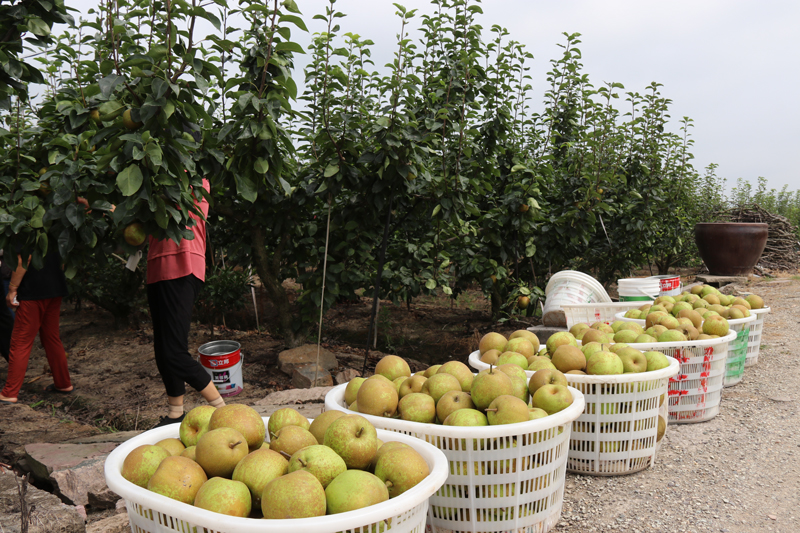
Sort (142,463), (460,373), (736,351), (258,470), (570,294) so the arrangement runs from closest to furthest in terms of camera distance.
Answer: (258,470)
(142,463)
(460,373)
(736,351)
(570,294)

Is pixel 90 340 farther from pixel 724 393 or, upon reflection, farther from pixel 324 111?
pixel 724 393

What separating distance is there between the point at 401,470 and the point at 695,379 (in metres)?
2.52

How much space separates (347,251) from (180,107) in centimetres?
224

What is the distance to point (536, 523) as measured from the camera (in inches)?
79.7

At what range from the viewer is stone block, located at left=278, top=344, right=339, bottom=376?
16.2 feet

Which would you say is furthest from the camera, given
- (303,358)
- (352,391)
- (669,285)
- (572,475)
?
(669,285)

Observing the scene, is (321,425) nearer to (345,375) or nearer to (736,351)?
(345,375)

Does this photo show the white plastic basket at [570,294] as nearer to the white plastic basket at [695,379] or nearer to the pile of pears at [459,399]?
the white plastic basket at [695,379]

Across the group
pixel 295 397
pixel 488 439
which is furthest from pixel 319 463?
pixel 295 397

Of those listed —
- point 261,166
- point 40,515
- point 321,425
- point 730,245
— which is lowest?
point 40,515

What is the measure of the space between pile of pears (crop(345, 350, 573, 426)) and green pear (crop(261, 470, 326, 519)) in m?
0.71

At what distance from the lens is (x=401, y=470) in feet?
4.90

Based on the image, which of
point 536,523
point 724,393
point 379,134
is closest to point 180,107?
point 379,134

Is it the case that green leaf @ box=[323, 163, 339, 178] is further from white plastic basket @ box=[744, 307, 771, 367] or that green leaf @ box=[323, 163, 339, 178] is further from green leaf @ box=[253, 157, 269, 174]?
white plastic basket @ box=[744, 307, 771, 367]
